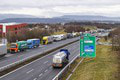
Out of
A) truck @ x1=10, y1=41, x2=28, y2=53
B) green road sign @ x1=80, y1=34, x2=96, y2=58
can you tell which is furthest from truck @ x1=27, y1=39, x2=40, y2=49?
green road sign @ x1=80, y1=34, x2=96, y2=58

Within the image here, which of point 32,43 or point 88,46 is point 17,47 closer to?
point 32,43

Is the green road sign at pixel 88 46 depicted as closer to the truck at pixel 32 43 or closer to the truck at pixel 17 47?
the truck at pixel 17 47

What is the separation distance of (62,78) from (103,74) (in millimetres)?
5731

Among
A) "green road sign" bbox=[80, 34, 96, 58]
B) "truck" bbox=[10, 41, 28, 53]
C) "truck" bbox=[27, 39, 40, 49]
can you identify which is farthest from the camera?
"truck" bbox=[27, 39, 40, 49]

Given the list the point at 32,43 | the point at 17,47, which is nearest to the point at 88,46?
the point at 17,47

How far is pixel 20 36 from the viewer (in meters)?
86.9

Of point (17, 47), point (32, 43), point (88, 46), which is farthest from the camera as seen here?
point (32, 43)

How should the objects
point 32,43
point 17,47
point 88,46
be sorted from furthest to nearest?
1. point 32,43
2. point 17,47
3. point 88,46

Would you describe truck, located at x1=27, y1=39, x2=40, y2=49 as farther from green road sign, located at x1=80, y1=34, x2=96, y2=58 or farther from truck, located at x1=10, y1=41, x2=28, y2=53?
green road sign, located at x1=80, y1=34, x2=96, y2=58

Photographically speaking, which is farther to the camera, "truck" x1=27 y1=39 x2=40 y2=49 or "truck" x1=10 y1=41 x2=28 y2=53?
"truck" x1=27 y1=39 x2=40 y2=49

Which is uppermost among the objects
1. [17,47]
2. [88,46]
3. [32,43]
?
[88,46]

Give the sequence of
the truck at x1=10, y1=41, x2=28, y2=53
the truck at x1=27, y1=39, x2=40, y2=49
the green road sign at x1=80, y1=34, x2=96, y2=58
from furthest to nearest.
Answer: the truck at x1=27, y1=39, x2=40, y2=49 < the truck at x1=10, y1=41, x2=28, y2=53 < the green road sign at x1=80, y1=34, x2=96, y2=58

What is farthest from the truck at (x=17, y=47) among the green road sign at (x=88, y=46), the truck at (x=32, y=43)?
the green road sign at (x=88, y=46)

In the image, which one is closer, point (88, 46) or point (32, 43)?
point (88, 46)
